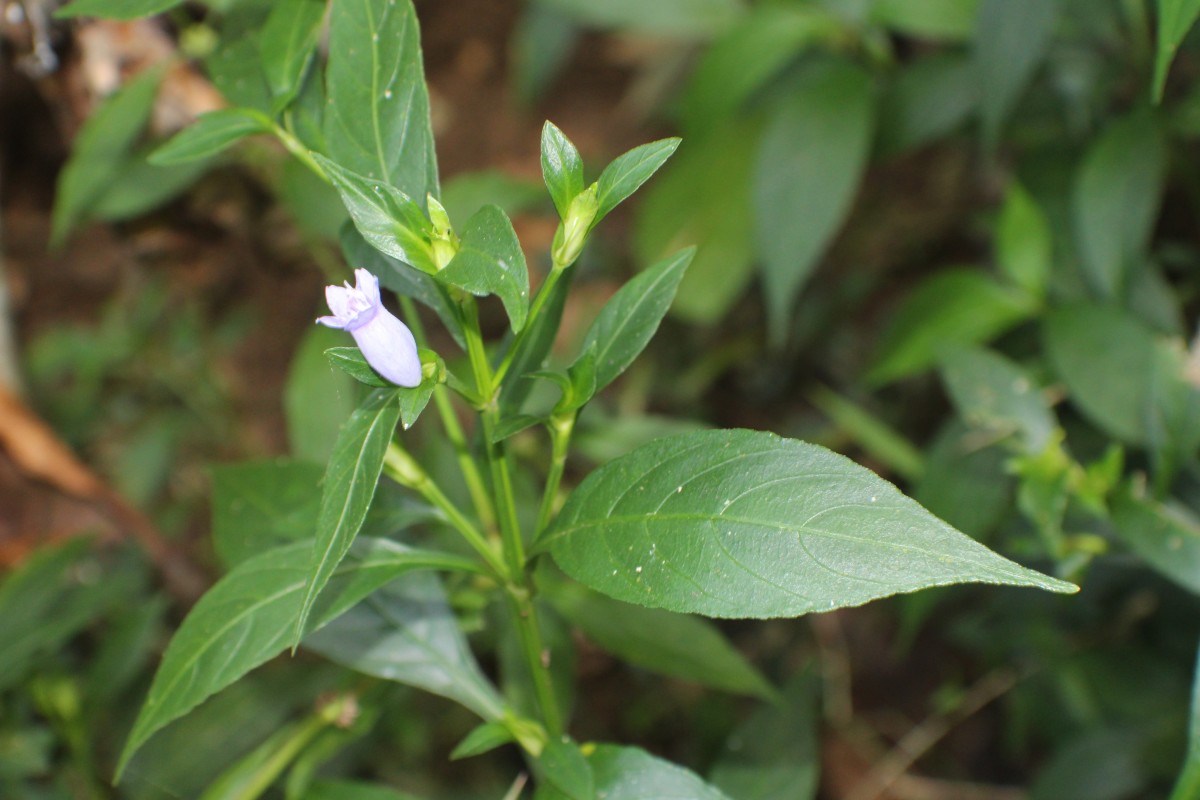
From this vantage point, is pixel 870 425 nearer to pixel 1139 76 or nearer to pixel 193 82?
pixel 1139 76

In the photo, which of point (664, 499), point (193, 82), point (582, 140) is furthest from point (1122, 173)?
point (582, 140)

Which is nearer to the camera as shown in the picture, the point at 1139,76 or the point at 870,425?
the point at 1139,76

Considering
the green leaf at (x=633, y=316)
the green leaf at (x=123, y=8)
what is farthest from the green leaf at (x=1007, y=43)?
the green leaf at (x=123, y=8)

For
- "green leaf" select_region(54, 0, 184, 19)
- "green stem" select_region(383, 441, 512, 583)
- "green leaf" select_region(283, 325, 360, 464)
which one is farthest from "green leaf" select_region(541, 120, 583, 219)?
"green leaf" select_region(283, 325, 360, 464)

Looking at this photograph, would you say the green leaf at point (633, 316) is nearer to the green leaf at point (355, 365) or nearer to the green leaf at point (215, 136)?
the green leaf at point (355, 365)

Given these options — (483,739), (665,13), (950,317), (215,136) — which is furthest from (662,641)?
(665,13)

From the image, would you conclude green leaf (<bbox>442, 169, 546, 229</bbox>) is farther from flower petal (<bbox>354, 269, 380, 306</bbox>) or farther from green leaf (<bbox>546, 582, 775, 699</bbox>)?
flower petal (<bbox>354, 269, 380, 306</bbox>)
